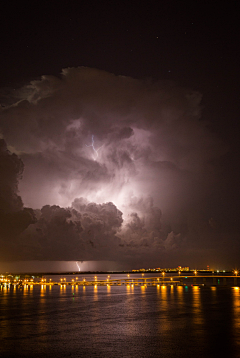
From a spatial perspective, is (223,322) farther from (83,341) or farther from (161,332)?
(83,341)

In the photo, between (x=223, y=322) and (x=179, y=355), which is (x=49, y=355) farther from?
(x=223, y=322)

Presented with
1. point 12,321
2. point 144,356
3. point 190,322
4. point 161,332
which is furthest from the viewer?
point 12,321

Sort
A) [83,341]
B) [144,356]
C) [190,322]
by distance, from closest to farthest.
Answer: [144,356]
[83,341]
[190,322]

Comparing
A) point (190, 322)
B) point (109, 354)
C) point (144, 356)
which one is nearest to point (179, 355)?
point (144, 356)

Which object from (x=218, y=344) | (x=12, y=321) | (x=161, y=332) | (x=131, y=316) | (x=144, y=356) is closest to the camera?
(x=144, y=356)

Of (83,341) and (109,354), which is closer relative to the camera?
(109,354)

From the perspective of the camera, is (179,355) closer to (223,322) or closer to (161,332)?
(161,332)

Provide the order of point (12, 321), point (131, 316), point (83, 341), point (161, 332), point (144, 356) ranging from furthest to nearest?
point (131, 316) → point (12, 321) → point (161, 332) → point (83, 341) → point (144, 356)

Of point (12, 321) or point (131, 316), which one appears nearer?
point (12, 321)

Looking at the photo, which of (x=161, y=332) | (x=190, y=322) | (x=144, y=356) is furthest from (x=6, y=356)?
(x=190, y=322)
